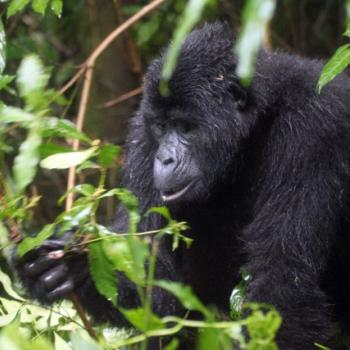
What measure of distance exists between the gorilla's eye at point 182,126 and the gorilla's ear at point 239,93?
234 millimetres

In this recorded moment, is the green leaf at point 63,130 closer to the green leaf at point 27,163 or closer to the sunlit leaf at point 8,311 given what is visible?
the green leaf at point 27,163

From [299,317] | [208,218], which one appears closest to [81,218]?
[299,317]

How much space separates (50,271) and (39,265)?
8 centimetres

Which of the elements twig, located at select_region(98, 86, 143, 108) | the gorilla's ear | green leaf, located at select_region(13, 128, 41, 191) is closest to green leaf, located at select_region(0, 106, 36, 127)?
green leaf, located at select_region(13, 128, 41, 191)

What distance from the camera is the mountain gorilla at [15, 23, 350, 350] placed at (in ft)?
12.3

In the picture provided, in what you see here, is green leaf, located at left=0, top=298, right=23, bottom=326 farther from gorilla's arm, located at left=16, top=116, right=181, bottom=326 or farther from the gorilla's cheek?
the gorilla's cheek

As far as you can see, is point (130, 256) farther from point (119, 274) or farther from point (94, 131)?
point (94, 131)

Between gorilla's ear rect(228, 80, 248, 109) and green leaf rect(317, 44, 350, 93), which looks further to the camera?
gorilla's ear rect(228, 80, 248, 109)

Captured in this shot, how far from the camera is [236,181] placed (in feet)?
13.8

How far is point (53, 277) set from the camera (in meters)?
3.95

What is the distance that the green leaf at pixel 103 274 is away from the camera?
299 cm

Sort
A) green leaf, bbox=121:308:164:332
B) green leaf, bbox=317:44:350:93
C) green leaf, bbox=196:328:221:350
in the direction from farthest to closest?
green leaf, bbox=317:44:350:93
green leaf, bbox=121:308:164:332
green leaf, bbox=196:328:221:350

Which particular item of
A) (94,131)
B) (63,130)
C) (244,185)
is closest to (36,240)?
(63,130)

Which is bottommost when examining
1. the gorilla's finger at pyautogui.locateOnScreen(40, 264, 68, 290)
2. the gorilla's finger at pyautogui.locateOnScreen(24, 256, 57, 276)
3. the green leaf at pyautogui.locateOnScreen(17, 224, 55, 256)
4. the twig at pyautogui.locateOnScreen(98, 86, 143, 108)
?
the gorilla's finger at pyautogui.locateOnScreen(40, 264, 68, 290)
